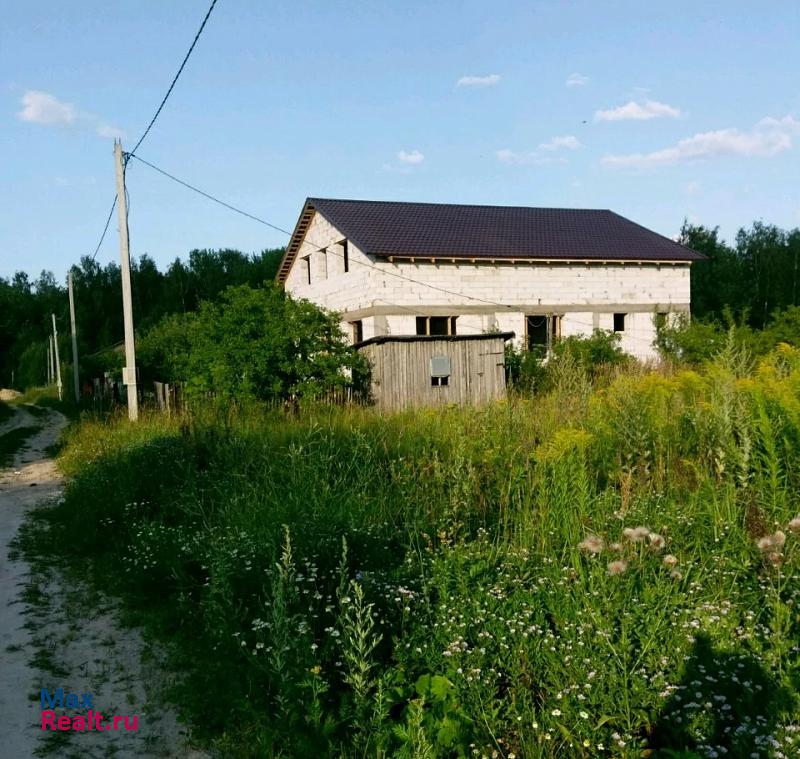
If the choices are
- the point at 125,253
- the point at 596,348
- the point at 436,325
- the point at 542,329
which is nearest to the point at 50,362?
the point at 436,325

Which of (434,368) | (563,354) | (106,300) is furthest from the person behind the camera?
(106,300)

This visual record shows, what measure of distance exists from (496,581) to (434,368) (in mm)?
12684

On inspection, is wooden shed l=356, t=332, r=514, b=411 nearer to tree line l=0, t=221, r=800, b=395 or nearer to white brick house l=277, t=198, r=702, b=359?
tree line l=0, t=221, r=800, b=395

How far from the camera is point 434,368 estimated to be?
1712 cm

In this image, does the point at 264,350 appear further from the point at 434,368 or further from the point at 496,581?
the point at 496,581

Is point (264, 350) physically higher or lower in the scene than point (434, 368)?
higher

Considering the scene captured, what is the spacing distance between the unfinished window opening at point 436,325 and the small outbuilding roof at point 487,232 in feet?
6.54

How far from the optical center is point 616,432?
6.70 metres

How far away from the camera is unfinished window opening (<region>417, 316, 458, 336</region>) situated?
22672mm

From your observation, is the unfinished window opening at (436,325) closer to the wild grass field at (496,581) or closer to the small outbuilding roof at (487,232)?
the small outbuilding roof at (487,232)

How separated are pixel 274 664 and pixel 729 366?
16.5ft

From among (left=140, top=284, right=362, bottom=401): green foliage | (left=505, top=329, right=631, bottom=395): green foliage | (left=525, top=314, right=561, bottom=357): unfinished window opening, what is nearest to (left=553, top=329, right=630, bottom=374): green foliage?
(left=505, top=329, right=631, bottom=395): green foliage

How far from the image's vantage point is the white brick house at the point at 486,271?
22359 millimetres

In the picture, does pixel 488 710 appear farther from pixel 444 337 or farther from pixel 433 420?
pixel 444 337
